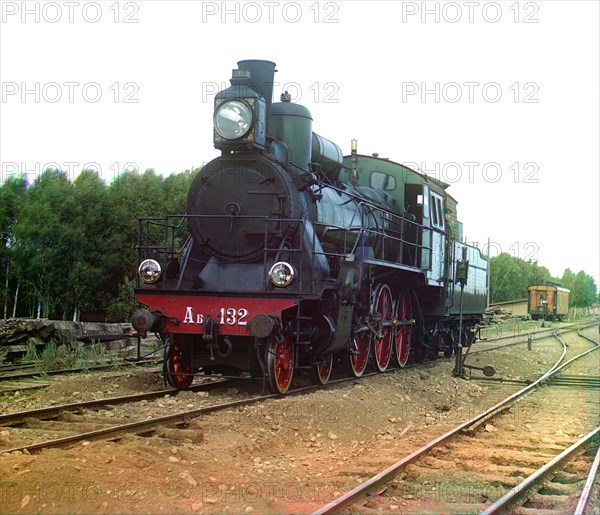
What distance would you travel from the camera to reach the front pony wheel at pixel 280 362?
867 centimetres

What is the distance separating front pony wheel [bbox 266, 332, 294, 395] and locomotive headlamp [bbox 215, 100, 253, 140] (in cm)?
269

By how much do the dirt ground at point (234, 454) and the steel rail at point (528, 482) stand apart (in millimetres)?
654

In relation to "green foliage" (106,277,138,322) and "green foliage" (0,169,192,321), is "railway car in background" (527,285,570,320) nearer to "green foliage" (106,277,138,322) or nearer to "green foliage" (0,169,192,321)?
"green foliage" (0,169,192,321)

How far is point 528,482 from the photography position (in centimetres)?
550

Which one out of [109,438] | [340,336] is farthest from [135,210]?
[109,438]

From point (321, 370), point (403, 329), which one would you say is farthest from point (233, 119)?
point (403, 329)

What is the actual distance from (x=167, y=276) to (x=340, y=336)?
251 centimetres

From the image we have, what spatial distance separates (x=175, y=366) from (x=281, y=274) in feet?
6.83

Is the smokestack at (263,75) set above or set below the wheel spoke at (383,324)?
above

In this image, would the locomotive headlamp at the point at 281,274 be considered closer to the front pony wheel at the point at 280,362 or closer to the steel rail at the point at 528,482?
the front pony wheel at the point at 280,362

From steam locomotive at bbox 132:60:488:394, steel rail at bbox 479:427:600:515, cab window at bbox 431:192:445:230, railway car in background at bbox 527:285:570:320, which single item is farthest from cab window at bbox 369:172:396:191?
railway car in background at bbox 527:285:570:320

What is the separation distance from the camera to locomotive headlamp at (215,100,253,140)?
A: 920 centimetres

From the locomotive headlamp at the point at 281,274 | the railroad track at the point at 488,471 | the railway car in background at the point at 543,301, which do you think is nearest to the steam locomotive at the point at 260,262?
the locomotive headlamp at the point at 281,274

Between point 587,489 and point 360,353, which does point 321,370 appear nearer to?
point 360,353
